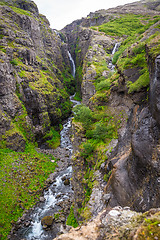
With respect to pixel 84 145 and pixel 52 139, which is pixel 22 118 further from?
pixel 84 145

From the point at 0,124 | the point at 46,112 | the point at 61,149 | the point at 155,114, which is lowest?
the point at 61,149

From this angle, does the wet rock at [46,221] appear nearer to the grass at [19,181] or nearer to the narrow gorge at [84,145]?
the narrow gorge at [84,145]

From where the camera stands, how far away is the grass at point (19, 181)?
19.2 meters

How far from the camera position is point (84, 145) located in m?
14.9

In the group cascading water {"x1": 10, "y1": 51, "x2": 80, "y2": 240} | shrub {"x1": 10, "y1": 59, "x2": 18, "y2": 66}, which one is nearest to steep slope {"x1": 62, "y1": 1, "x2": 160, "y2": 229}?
cascading water {"x1": 10, "y1": 51, "x2": 80, "y2": 240}

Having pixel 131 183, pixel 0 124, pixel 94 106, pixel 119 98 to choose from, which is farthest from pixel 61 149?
pixel 131 183

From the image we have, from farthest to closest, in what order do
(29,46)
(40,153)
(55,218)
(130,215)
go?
(29,46)
(40,153)
(55,218)
(130,215)

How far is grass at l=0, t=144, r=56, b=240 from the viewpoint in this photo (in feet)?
63.0

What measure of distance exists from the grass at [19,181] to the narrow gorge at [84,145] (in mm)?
135

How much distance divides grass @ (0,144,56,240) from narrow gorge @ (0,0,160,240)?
13 centimetres

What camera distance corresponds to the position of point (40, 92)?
36594 mm

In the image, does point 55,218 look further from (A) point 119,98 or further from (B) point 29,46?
(B) point 29,46

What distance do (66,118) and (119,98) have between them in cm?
3517

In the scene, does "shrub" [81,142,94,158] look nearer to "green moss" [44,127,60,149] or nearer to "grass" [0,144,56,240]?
"grass" [0,144,56,240]
